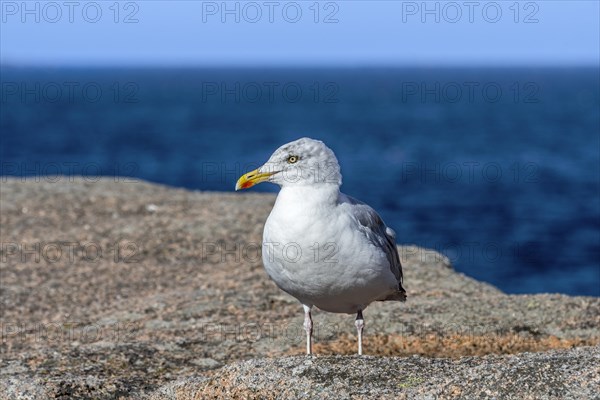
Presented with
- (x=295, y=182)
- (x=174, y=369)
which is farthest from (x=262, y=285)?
(x=295, y=182)

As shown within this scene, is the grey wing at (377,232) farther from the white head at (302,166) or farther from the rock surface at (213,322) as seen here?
the rock surface at (213,322)

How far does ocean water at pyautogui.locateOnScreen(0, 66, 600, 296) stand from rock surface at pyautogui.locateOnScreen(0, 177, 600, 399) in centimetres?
1491

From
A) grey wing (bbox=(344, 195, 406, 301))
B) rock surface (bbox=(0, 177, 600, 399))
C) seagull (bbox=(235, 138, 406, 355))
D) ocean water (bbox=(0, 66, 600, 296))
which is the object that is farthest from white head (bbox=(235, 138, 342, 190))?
ocean water (bbox=(0, 66, 600, 296))

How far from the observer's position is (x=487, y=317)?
10.7 meters

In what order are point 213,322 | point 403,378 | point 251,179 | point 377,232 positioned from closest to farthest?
point 403,378 → point 251,179 → point 377,232 → point 213,322

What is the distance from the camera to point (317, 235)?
25.5ft

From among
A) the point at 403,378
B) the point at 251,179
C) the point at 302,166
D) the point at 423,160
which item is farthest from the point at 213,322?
the point at 423,160

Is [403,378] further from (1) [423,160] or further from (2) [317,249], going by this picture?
(1) [423,160]

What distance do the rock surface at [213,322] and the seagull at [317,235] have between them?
2.26ft

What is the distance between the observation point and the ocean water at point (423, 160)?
3303 centimetres

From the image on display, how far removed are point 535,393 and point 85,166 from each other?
2059 inches

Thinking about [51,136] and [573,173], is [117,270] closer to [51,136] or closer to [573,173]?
[573,173]

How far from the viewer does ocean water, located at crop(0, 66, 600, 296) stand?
33031mm

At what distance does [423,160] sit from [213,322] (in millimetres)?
52633
